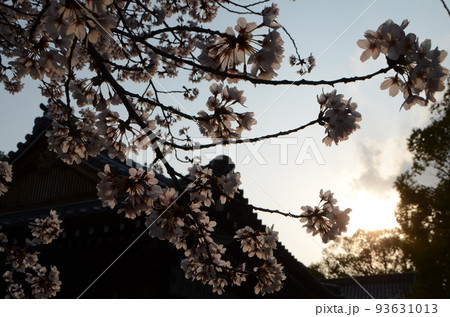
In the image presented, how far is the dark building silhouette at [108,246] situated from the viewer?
20.5ft

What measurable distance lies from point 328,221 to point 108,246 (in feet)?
15.8

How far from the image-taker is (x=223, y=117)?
3270 millimetres

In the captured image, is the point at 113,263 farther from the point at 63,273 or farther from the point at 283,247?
the point at 283,247

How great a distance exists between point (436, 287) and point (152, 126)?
13.2 metres

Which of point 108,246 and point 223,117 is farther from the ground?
point 223,117

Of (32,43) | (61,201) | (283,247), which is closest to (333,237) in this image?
(32,43)

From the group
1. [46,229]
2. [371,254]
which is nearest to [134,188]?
[46,229]

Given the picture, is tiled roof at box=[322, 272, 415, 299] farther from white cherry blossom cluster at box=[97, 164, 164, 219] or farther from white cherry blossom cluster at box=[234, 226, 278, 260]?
white cherry blossom cluster at box=[97, 164, 164, 219]

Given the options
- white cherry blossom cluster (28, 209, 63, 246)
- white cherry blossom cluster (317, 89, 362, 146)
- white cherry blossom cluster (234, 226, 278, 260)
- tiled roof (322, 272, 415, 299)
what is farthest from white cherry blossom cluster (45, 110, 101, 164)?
tiled roof (322, 272, 415, 299)

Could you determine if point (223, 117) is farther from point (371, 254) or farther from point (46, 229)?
point (371, 254)

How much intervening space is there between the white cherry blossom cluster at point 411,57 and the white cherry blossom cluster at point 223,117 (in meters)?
1.20

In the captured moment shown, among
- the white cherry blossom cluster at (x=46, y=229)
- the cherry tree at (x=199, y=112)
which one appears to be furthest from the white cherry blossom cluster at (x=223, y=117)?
the white cherry blossom cluster at (x=46, y=229)

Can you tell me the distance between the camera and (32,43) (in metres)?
3.28

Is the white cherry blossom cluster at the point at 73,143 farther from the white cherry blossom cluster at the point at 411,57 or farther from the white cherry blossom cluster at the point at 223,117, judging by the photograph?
the white cherry blossom cluster at the point at 411,57
